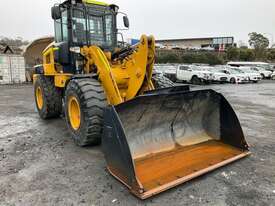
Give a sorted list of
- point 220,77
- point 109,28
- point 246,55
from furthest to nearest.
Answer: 1. point 246,55
2. point 220,77
3. point 109,28

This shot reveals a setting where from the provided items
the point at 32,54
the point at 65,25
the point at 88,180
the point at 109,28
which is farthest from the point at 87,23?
the point at 32,54

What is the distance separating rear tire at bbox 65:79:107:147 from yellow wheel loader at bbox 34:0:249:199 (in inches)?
0.5

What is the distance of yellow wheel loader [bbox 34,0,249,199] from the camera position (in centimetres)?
→ 339

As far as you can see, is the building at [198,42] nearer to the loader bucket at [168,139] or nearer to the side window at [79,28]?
the side window at [79,28]

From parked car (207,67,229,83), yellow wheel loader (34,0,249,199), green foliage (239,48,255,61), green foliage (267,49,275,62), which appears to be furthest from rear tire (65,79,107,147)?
green foliage (267,49,275,62)

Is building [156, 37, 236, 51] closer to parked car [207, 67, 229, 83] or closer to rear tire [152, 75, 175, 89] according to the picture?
parked car [207, 67, 229, 83]

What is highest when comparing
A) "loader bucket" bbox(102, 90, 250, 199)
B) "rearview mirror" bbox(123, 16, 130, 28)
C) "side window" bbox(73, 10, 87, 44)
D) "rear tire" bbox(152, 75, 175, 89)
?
"rearview mirror" bbox(123, 16, 130, 28)

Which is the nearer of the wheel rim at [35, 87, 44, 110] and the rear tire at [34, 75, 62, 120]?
the rear tire at [34, 75, 62, 120]

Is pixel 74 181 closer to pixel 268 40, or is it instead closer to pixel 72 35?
pixel 72 35

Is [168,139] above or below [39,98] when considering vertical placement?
below

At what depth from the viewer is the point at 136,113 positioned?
12.9ft

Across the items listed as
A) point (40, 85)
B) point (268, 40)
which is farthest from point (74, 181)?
point (268, 40)

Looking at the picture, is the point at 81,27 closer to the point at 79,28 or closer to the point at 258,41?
the point at 79,28

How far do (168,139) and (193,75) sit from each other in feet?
56.5
